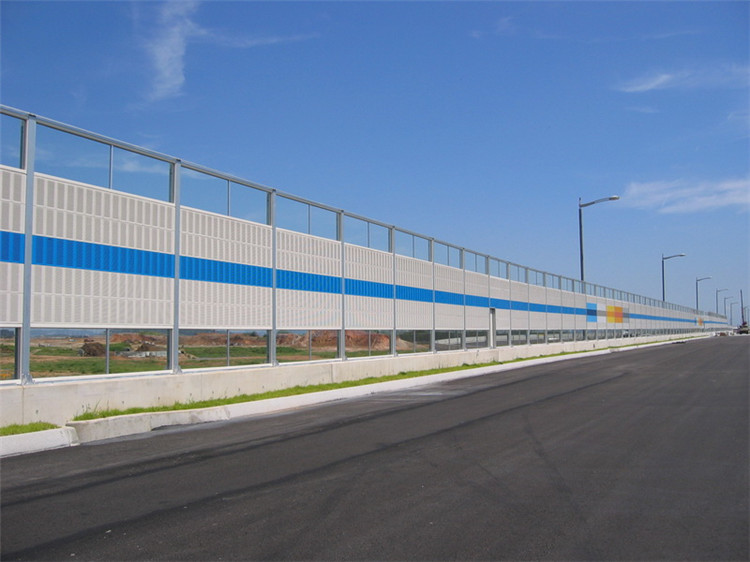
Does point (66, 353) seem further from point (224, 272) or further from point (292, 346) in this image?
point (292, 346)

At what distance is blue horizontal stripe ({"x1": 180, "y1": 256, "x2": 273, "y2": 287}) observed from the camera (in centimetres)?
1597

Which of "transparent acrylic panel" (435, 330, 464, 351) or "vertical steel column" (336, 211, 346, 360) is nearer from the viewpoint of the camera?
"vertical steel column" (336, 211, 346, 360)

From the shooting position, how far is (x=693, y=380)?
22.5 meters

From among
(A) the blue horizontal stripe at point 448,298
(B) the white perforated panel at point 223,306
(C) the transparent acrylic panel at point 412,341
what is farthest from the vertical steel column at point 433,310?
(B) the white perforated panel at point 223,306

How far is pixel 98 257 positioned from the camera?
13625 mm

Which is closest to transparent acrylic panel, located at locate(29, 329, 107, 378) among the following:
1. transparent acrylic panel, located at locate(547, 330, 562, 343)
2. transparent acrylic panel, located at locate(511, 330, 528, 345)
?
transparent acrylic panel, located at locate(511, 330, 528, 345)

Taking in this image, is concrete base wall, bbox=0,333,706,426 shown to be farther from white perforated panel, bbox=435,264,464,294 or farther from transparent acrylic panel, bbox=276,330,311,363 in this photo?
white perforated panel, bbox=435,264,464,294

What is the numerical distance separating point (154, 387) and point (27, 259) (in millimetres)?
3578

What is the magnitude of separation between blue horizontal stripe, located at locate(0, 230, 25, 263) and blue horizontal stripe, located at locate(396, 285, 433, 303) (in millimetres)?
16480

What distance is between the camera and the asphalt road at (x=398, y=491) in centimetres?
562

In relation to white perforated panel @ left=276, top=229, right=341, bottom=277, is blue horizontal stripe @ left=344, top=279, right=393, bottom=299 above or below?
below

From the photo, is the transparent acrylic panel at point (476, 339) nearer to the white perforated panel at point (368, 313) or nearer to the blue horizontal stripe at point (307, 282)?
the white perforated panel at point (368, 313)

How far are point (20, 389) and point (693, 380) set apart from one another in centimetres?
1969

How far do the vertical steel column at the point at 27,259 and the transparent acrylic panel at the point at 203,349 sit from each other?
13.5ft
